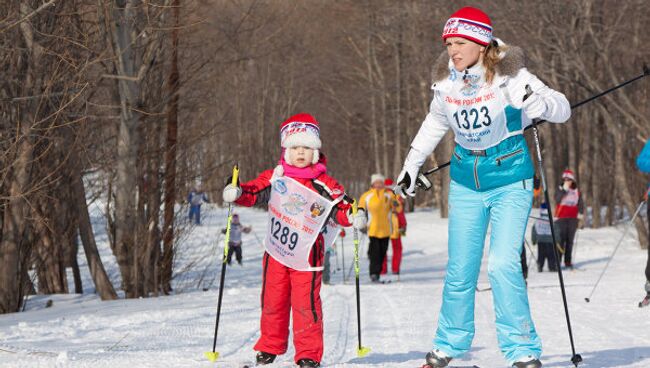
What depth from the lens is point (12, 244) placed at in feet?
41.1

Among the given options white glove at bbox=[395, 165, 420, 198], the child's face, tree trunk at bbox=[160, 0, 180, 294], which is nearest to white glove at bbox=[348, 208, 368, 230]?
white glove at bbox=[395, 165, 420, 198]

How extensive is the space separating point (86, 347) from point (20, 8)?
4349 millimetres

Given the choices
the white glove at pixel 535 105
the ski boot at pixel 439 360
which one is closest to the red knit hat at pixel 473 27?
the white glove at pixel 535 105

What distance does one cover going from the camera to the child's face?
6.42m

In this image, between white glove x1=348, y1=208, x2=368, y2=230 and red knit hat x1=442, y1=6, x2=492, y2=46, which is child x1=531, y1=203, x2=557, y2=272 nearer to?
white glove x1=348, y1=208, x2=368, y2=230

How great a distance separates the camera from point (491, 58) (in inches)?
214

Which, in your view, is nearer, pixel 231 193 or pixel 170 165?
pixel 231 193

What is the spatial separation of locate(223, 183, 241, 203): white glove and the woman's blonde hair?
173cm

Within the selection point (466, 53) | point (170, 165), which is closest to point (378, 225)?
point (170, 165)

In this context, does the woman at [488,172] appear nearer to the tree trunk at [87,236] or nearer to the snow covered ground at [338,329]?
the snow covered ground at [338,329]

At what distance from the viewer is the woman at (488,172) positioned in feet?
17.5

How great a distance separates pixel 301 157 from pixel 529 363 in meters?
2.08

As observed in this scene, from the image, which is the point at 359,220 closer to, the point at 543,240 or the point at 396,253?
the point at 396,253

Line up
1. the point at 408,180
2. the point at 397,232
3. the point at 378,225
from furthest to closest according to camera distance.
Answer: the point at 397,232
the point at 378,225
the point at 408,180
